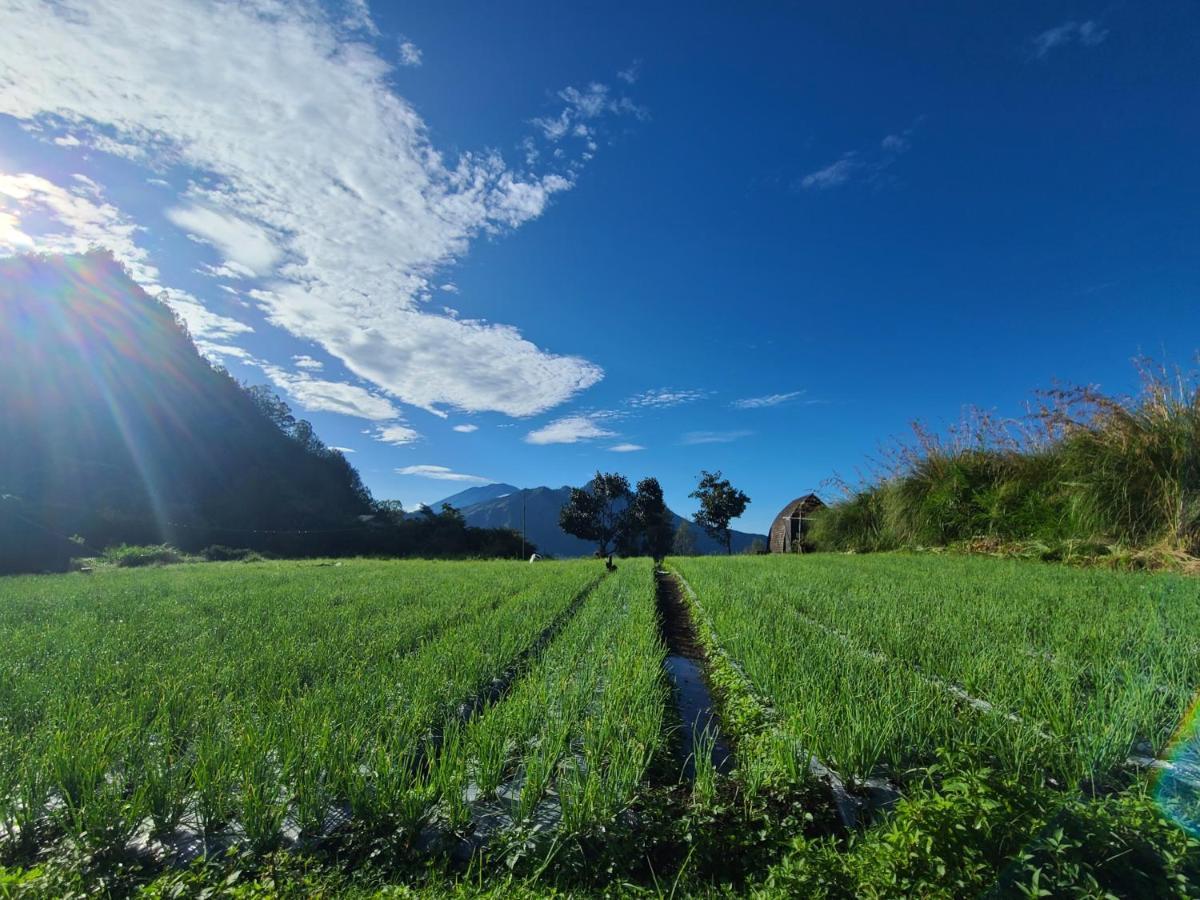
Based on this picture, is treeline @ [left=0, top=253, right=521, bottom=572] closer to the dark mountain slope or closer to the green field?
the dark mountain slope

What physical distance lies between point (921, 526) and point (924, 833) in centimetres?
1211

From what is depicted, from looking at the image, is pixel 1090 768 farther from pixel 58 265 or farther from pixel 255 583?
pixel 58 265

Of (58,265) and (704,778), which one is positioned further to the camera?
(58,265)

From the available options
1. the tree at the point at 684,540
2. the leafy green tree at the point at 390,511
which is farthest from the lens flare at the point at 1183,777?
the tree at the point at 684,540

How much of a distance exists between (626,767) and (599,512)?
1751 inches

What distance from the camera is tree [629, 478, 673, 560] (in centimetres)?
4738

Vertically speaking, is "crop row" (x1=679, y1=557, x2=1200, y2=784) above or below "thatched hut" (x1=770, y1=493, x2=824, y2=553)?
Answer: below

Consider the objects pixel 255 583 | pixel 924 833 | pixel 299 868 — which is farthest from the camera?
pixel 255 583

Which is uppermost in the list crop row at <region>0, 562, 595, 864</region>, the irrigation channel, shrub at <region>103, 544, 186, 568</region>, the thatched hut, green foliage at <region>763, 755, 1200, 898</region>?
the thatched hut

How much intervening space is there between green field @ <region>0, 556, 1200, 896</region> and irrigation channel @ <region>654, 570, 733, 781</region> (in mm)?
101

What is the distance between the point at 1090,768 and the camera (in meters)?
1.75

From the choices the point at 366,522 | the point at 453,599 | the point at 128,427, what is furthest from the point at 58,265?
the point at 453,599

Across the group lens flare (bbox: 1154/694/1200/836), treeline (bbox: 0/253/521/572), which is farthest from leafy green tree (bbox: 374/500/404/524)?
lens flare (bbox: 1154/694/1200/836)

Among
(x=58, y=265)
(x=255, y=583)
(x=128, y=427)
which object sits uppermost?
(x=58, y=265)
